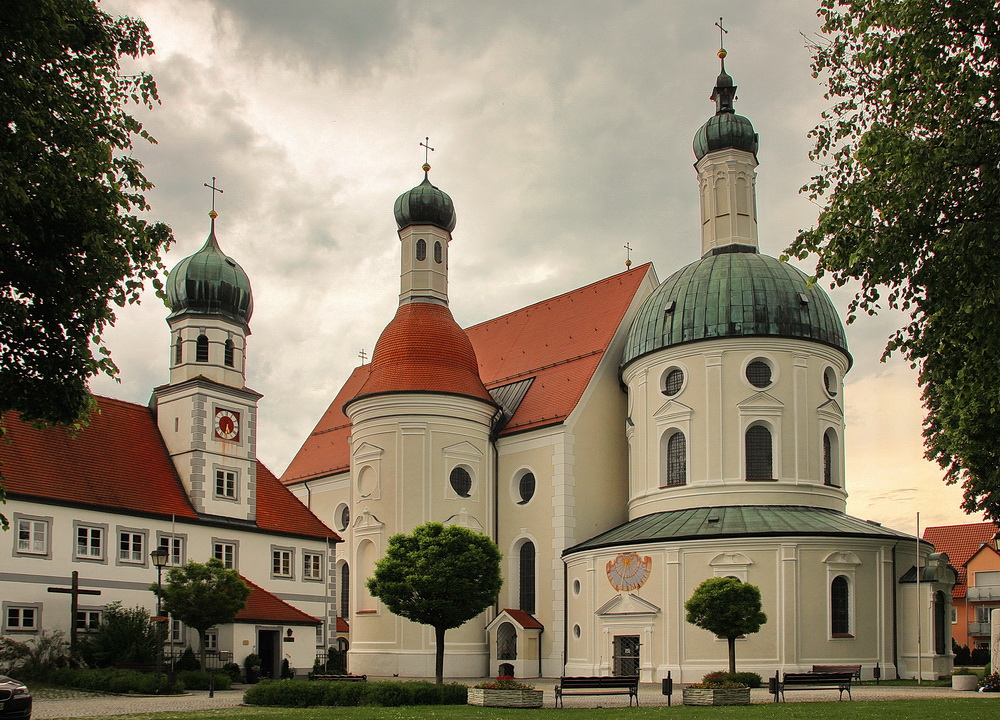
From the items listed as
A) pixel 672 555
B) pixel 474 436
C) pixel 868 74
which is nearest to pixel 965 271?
pixel 868 74

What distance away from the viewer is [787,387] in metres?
42.4

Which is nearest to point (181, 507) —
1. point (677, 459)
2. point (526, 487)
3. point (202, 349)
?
point (202, 349)

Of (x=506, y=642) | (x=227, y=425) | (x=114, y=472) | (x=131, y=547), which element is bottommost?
(x=506, y=642)

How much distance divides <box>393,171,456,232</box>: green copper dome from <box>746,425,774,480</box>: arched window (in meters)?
18.2

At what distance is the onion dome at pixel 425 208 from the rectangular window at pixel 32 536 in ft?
75.2

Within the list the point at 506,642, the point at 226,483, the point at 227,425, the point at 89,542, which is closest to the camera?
the point at 89,542

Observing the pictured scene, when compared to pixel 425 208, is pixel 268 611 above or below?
below

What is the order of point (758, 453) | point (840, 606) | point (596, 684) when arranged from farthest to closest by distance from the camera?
point (758, 453)
point (840, 606)
point (596, 684)

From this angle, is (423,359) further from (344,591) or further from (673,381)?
(344,591)

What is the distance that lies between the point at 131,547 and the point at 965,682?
91.7 ft

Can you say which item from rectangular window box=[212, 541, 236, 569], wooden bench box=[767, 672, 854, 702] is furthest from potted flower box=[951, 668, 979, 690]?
rectangular window box=[212, 541, 236, 569]

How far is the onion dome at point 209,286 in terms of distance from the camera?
4356cm

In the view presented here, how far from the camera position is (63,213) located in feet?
49.1

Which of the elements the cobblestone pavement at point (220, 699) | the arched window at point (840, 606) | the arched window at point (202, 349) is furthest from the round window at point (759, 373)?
the arched window at point (202, 349)
